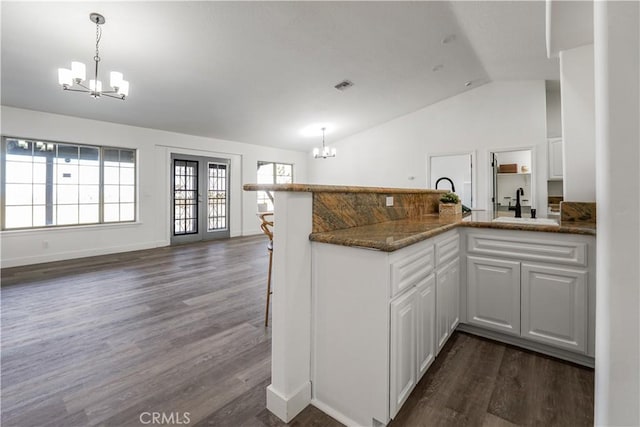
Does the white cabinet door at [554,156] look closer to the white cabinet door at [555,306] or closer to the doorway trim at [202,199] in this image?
the white cabinet door at [555,306]

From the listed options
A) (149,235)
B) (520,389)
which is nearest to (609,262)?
(520,389)

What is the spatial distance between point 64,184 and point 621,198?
653cm

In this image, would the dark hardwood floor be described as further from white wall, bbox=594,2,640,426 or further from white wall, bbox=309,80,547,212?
white wall, bbox=309,80,547,212

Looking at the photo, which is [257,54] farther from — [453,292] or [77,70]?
[453,292]

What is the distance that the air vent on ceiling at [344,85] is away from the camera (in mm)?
5129

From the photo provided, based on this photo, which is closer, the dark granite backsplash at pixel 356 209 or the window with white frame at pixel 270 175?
the dark granite backsplash at pixel 356 209

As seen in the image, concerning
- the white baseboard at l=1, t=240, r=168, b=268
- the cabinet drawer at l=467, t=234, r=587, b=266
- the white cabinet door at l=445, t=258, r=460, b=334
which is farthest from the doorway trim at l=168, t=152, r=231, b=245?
the cabinet drawer at l=467, t=234, r=587, b=266

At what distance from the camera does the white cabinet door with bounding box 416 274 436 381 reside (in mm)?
1544

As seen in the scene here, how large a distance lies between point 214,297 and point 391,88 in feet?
15.9

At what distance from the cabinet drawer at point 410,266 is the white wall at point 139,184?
18.8ft

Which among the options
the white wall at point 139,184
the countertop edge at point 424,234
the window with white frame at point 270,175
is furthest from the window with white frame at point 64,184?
the countertop edge at point 424,234

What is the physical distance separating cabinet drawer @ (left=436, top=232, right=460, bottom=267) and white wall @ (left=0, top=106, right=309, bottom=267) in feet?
18.8

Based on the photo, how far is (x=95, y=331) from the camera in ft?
7.55

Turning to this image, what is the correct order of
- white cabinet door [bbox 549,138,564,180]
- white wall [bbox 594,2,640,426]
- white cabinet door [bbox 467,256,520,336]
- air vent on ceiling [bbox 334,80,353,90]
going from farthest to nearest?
white cabinet door [bbox 549,138,564,180] → air vent on ceiling [bbox 334,80,353,90] → white cabinet door [bbox 467,256,520,336] → white wall [bbox 594,2,640,426]
